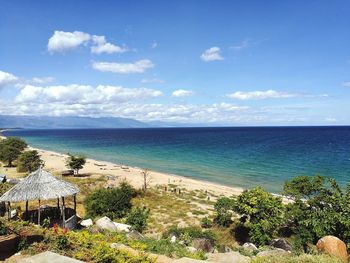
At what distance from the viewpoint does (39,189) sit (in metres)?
20.9

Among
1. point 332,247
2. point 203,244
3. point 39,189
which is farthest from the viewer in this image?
point 39,189

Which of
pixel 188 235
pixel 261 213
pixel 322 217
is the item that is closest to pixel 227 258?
pixel 188 235

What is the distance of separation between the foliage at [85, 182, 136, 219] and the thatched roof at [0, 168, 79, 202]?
461 cm

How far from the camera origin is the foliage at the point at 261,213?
20.5m

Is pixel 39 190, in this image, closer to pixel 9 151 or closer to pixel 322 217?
pixel 322 217

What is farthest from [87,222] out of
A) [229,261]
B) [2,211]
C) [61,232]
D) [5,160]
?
[5,160]

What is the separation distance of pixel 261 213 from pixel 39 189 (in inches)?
599

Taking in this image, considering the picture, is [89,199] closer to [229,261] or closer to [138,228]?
[138,228]

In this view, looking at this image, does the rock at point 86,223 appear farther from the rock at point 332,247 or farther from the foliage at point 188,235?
the rock at point 332,247

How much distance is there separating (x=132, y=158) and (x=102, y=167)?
19680 millimetres

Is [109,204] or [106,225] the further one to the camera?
[109,204]

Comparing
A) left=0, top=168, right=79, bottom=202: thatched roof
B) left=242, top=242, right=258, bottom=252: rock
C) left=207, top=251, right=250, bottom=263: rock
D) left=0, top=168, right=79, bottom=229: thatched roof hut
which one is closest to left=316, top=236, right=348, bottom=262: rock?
left=242, top=242, right=258, bottom=252: rock

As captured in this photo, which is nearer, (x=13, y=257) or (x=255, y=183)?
(x=13, y=257)

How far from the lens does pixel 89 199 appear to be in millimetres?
27969
